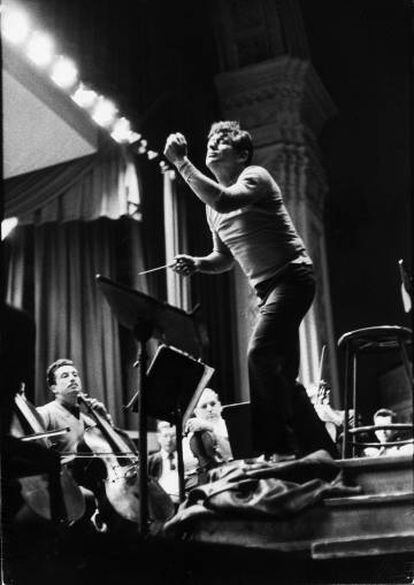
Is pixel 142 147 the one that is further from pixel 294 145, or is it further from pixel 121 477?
pixel 121 477

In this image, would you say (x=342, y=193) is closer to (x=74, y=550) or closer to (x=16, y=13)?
(x=16, y=13)

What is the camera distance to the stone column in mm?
6211

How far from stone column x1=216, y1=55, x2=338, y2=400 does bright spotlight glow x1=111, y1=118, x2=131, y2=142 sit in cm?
105

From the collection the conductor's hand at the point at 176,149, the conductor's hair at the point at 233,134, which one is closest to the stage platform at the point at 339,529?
the conductor's hand at the point at 176,149

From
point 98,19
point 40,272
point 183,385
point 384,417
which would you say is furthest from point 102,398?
point 183,385

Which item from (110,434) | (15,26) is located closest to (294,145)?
(15,26)

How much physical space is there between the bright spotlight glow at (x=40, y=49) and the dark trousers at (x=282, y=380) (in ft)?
12.7

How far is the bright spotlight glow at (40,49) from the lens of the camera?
6.54m

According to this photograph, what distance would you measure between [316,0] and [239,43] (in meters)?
1.67

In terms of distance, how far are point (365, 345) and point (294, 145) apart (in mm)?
3919

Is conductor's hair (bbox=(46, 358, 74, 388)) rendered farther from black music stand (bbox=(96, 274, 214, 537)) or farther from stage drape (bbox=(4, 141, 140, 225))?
black music stand (bbox=(96, 274, 214, 537))

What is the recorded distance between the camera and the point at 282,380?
3.47 metres

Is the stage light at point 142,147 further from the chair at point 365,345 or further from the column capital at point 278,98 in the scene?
the chair at point 365,345

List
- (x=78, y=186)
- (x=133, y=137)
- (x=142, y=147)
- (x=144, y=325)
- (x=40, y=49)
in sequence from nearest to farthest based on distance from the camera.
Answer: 1. (x=144, y=325)
2. (x=40, y=49)
3. (x=133, y=137)
4. (x=142, y=147)
5. (x=78, y=186)
